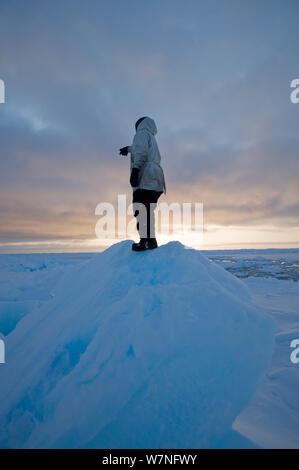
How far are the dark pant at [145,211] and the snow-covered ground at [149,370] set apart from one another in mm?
668

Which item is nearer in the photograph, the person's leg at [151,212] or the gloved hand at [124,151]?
the person's leg at [151,212]

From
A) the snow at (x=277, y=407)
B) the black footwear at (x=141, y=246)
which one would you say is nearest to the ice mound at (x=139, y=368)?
the snow at (x=277, y=407)

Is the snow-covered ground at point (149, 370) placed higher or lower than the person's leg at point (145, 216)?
lower

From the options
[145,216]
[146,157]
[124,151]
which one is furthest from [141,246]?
[124,151]

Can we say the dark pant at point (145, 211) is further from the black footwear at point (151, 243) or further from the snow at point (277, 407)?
the snow at point (277, 407)

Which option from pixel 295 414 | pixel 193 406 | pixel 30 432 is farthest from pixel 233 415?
pixel 30 432

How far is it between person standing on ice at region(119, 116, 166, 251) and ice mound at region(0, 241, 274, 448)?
84 cm

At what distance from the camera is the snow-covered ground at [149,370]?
3.98 ft

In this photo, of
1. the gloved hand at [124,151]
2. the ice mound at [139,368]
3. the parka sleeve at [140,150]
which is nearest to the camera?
the ice mound at [139,368]

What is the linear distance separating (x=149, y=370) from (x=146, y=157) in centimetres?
243

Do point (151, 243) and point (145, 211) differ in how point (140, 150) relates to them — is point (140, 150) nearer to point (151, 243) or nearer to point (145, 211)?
point (145, 211)

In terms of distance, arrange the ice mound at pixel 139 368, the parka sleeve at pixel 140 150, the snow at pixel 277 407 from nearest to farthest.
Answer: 1. the ice mound at pixel 139 368
2. the snow at pixel 277 407
3. the parka sleeve at pixel 140 150

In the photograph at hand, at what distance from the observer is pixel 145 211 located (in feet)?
9.48
